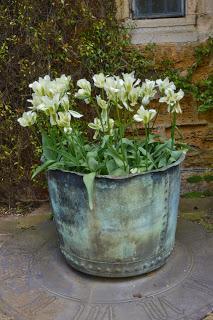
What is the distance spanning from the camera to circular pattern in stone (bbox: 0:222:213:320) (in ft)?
7.36

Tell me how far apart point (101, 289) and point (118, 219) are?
42cm

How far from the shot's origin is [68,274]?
2578 millimetres

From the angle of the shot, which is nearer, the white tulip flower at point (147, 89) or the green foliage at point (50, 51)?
the white tulip flower at point (147, 89)

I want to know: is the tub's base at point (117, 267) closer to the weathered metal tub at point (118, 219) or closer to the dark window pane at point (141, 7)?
the weathered metal tub at point (118, 219)

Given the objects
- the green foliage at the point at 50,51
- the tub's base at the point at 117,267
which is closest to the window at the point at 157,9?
the green foliage at the point at 50,51

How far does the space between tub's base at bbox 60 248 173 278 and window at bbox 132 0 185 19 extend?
1767mm

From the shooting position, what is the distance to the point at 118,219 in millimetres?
2297

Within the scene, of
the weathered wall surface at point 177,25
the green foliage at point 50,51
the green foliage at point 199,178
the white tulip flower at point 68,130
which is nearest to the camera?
the white tulip flower at point 68,130

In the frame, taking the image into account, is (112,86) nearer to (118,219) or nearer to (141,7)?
(118,219)

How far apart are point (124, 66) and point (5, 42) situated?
0.85m

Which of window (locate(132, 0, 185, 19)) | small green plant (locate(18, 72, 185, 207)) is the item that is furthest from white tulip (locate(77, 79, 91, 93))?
window (locate(132, 0, 185, 19))

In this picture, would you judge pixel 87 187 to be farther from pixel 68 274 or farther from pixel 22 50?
pixel 22 50


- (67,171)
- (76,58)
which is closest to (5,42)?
(76,58)

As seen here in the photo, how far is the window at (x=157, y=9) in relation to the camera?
3283 millimetres
